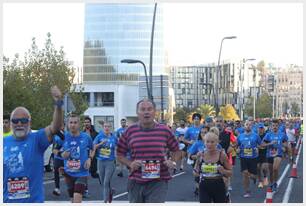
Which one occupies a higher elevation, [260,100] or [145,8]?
[145,8]

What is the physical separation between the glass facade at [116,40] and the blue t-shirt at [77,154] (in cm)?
10987

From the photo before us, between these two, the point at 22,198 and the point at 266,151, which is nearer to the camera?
the point at 22,198

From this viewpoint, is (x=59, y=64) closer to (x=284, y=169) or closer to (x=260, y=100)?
(x=284, y=169)

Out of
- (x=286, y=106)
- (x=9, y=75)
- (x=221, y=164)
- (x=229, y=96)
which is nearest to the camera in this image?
(x=221, y=164)

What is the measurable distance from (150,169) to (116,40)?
11861 centimetres

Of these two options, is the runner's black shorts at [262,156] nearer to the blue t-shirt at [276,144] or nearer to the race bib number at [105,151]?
the blue t-shirt at [276,144]

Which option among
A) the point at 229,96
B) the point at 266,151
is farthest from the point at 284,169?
the point at 229,96

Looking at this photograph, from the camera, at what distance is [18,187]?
6.08 metres

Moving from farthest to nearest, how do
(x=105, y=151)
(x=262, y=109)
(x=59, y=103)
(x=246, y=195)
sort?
(x=262, y=109)
(x=246, y=195)
(x=105, y=151)
(x=59, y=103)

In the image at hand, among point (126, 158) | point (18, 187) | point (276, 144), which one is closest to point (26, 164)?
point (18, 187)

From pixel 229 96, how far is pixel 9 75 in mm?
126839

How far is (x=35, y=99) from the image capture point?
36.2 m

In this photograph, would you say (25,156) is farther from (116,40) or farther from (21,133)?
(116,40)

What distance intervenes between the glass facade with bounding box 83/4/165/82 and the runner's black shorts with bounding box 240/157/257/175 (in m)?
105
